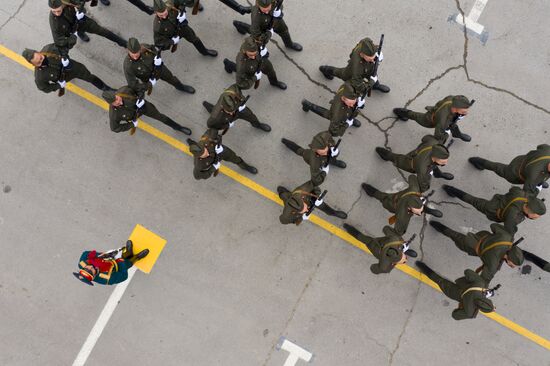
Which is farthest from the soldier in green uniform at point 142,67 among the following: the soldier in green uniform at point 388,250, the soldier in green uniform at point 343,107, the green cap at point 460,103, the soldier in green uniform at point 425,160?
the green cap at point 460,103

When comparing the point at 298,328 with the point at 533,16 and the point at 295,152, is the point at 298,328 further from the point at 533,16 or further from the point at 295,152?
the point at 533,16

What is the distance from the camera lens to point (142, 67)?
618 cm

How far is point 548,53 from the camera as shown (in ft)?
23.7

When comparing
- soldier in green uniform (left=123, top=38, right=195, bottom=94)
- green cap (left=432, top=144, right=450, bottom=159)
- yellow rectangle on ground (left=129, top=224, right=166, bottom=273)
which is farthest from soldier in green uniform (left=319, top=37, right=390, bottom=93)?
yellow rectangle on ground (left=129, top=224, right=166, bottom=273)

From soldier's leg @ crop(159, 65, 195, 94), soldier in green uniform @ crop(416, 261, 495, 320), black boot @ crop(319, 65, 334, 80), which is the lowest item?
soldier in green uniform @ crop(416, 261, 495, 320)

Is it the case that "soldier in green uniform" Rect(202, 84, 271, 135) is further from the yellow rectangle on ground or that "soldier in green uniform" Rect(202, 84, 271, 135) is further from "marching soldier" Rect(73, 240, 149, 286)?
"marching soldier" Rect(73, 240, 149, 286)

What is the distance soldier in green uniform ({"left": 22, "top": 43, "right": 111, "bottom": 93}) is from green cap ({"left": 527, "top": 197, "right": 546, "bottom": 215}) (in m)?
6.86

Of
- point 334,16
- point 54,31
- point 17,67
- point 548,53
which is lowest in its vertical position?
point 17,67

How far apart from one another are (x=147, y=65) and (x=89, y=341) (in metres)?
4.63

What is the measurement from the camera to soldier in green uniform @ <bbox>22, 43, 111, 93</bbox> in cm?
586

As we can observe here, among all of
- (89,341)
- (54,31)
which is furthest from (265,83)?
(89,341)

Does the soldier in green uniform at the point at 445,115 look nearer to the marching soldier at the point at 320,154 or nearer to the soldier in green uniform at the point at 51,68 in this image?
the marching soldier at the point at 320,154

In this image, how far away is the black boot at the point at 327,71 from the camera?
6890 mm

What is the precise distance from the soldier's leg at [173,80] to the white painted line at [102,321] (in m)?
3.15
